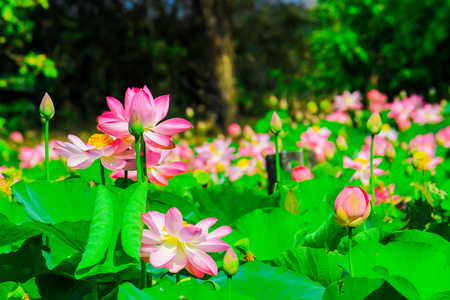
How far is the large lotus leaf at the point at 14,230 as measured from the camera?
0.67 metres

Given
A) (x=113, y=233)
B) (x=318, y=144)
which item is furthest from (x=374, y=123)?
(x=318, y=144)

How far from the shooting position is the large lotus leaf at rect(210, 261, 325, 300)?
0.63 metres

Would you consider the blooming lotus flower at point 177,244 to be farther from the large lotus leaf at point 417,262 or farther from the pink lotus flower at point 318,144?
the pink lotus flower at point 318,144

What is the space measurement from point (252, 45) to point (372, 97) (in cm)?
804

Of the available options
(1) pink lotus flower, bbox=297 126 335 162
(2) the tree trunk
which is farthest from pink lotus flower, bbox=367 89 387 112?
(2) the tree trunk

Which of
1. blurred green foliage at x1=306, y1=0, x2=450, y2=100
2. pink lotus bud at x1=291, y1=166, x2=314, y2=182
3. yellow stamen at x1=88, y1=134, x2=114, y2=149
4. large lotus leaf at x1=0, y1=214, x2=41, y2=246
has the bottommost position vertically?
large lotus leaf at x1=0, y1=214, x2=41, y2=246

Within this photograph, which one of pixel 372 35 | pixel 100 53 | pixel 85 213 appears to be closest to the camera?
pixel 85 213

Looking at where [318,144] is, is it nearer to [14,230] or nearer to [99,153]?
[99,153]

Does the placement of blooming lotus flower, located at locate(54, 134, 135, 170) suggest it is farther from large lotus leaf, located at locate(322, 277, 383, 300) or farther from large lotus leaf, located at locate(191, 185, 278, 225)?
large lotus leaf, located at locate(322, 277, 383, 300)

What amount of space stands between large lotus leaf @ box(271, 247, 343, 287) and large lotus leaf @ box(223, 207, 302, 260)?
10cm

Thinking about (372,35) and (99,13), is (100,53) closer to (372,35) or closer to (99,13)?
(99,13)

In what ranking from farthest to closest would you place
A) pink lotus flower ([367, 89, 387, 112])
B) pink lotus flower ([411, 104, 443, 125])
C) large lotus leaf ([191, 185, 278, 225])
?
1. pink lotus flower ([367, 89, 387, 112])
2. pink lotus flower ([411, 104, 443, 125])
3. large lotus leaf ([191, 185, 278, 225])

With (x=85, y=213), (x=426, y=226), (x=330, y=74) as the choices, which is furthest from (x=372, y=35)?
(x=85, y=213)

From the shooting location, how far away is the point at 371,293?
23.9 inches
